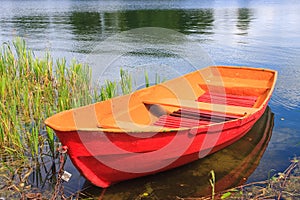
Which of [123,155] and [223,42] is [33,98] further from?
[223,42]

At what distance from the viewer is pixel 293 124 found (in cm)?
662

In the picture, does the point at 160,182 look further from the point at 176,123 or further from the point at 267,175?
the point at 267,175

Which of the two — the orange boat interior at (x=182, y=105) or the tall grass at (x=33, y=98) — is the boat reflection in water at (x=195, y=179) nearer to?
the orange boat interior at (x=182, y=105)

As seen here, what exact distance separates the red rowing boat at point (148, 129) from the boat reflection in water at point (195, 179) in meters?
0.17

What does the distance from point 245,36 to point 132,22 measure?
884cm

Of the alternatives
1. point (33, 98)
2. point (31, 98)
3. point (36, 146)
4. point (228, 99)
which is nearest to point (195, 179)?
point (36, 146)

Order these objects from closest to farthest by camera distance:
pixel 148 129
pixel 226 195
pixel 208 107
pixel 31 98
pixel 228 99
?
pixel 148 129
pixel 226 195
pixel 208 107
pixel 31 98
pixel 228 99

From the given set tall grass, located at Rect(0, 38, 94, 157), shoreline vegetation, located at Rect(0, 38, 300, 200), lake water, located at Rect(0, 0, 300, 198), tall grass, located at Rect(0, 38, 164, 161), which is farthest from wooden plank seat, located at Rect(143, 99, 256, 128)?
tall grass, located at Rect(0, 38, 94, 157)

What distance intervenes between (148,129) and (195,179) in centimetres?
123

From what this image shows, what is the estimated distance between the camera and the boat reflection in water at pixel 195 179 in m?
4.46

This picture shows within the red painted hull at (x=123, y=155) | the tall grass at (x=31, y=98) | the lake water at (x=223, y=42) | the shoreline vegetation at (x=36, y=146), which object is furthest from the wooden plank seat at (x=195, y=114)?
the tall grass at (x=31, y=98)

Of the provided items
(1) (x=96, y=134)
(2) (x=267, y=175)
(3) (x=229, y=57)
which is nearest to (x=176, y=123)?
(2) (x=267, y=175)

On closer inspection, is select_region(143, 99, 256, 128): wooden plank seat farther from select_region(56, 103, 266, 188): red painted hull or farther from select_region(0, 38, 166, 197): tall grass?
select_region(0, 38, 166, 197): tall grass

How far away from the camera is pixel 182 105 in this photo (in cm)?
572
